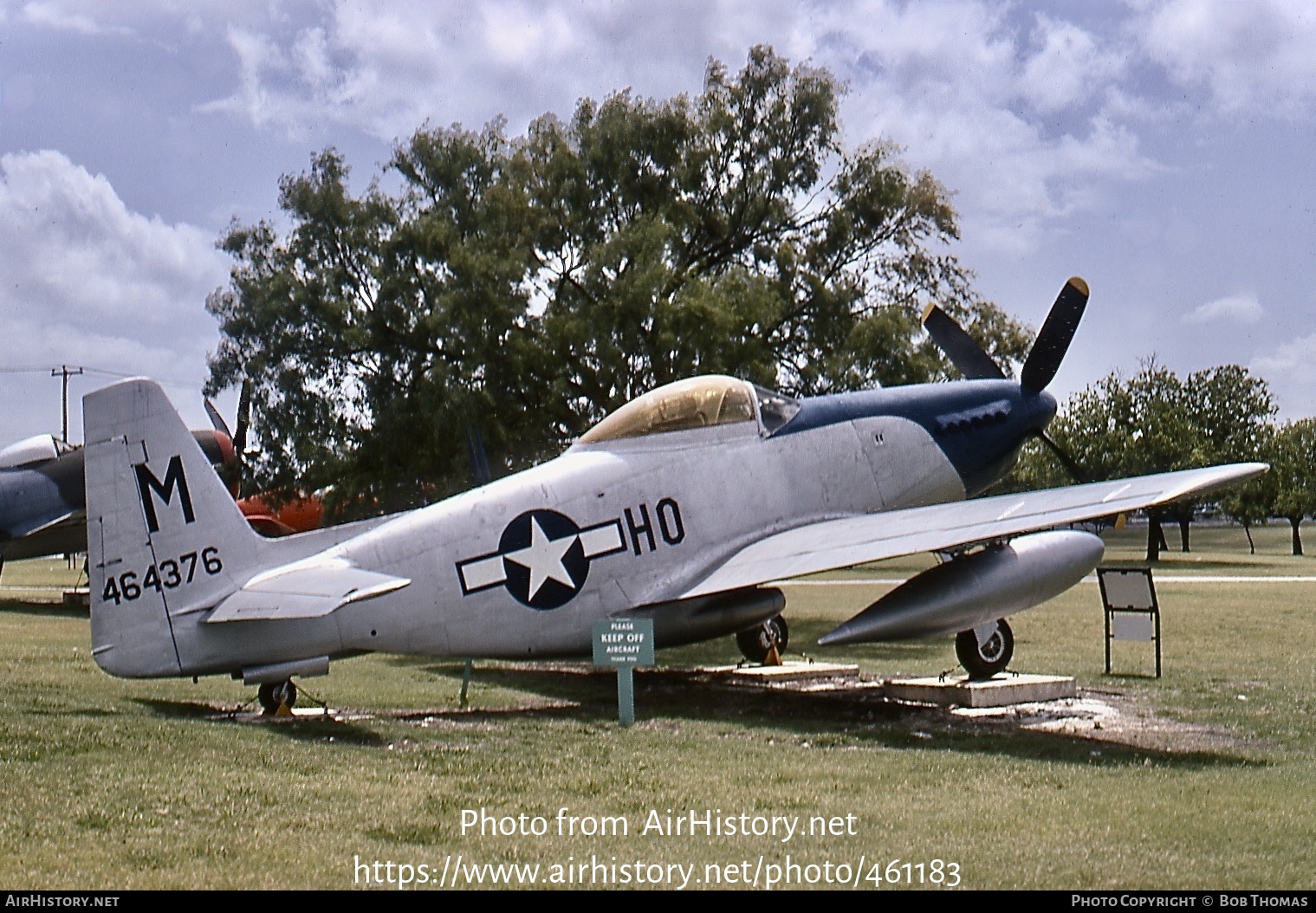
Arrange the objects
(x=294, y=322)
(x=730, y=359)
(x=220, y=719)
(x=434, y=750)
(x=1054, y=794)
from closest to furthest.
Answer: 1. (x=1054, y=794)
2. (x=434, y=750)
3. (x=220, y=719)
4. (x=730, y=359)
5. (x=294, y=322)

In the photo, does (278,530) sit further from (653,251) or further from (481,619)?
(481,619)

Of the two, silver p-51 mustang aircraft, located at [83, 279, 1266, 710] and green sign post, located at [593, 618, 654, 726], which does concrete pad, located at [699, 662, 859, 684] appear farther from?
green sign post, located at [593, 618, 654, 726]

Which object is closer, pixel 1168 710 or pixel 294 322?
pixel 1168 710

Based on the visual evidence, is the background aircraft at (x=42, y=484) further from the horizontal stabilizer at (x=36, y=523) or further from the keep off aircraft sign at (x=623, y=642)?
the keep off aircraft sign at (x=623, y=642)

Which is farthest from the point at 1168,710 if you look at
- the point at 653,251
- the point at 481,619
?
the point at 653,251

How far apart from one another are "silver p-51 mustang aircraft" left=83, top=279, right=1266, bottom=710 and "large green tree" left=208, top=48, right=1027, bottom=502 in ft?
20.5

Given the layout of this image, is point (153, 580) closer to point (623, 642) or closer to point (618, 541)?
point (623, 642)

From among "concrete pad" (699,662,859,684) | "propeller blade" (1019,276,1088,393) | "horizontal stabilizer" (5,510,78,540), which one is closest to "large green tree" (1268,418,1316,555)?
"propeller blade" (1019,276,1088,393)

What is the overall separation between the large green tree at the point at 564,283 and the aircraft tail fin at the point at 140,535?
836 centimetres

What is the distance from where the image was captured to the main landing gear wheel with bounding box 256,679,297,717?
10.0 meters

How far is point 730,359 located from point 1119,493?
362 inches

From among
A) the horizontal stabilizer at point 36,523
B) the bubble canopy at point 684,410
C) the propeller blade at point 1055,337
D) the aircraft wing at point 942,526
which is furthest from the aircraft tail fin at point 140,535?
the horizontal stabilizer at point 36,523

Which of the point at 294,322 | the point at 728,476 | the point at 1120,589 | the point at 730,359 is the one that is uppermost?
the point at 294,322

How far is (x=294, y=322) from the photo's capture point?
2017 cm
